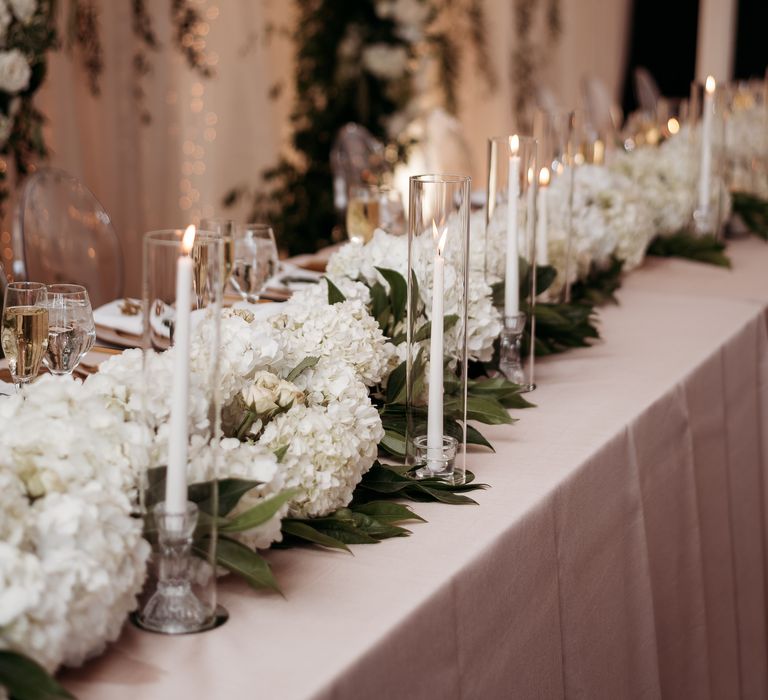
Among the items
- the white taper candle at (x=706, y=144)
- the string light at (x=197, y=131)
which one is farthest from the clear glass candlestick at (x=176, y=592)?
the string light at (x=197, y=131)

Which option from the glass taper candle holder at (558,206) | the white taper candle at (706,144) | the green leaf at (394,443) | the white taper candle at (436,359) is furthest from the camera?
the white taper candle at (706,144)

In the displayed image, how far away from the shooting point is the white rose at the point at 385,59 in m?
5.24

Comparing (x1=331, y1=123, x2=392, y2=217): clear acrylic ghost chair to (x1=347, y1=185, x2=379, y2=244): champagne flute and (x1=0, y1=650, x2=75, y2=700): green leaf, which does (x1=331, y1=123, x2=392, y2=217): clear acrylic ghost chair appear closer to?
(x1=347, y1=185, x2=379, y2=244): champagne flute

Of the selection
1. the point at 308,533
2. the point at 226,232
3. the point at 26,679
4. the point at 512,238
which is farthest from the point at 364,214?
Answer: the point at 26,679

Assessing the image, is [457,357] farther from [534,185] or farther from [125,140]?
[125,140]

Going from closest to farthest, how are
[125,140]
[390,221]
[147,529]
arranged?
[147,529] < [390,221] < [125,140]

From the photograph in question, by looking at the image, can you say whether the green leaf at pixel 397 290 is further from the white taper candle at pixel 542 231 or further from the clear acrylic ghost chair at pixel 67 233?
the clear acrylic ghost chair at pixel 67 233

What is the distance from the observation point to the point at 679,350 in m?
2.02

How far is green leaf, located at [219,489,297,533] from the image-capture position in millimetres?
1004

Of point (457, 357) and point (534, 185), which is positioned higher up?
point (534, 185)

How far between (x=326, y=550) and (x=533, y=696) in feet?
1.01

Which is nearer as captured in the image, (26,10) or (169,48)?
(26,10)

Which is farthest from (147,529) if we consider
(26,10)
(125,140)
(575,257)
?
(125,140)

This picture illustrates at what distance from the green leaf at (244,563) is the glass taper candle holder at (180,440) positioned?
1.3 inches
